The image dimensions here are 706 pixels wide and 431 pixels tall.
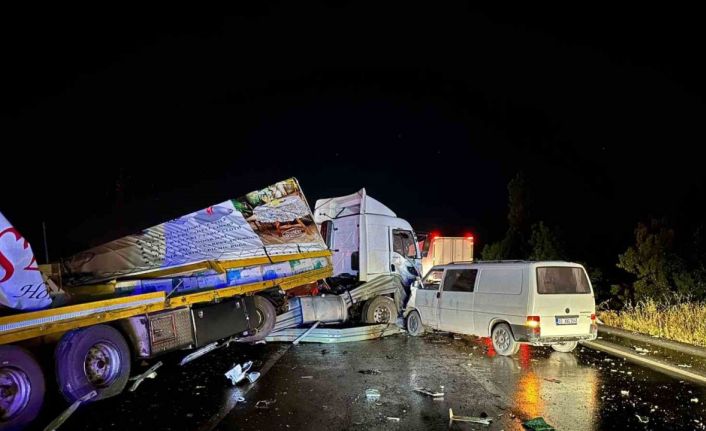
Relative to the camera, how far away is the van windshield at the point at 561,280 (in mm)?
8531

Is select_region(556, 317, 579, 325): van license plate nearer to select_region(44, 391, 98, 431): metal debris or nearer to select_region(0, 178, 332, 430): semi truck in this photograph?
select_region(0, 178, 332, 430): semi truck

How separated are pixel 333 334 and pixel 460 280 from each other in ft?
9.61

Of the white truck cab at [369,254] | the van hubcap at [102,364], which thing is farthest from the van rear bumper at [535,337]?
the van hubcap at [102,364]

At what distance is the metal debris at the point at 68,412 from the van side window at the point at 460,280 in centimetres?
665

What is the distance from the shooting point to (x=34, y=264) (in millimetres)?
5664

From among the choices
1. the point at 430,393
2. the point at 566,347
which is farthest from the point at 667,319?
the point at 430,393

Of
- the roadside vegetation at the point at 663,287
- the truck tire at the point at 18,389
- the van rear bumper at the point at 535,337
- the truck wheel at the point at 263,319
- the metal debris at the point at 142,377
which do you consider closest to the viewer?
the truck tire at the point at 18,389

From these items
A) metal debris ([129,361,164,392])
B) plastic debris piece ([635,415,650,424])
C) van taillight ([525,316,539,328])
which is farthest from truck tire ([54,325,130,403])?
plastic debris piece ([635,415,650,424])

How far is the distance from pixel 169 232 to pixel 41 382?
374cm

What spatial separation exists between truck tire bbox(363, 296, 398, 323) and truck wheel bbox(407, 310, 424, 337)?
34.7 inches

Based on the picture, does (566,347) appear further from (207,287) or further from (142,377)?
(142,377)

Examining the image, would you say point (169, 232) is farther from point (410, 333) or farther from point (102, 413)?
point (410, 333)

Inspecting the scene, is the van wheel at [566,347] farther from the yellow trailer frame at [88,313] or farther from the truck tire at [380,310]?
the yellow trailer frame at [88,313]

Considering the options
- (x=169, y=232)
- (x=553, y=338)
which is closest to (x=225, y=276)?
(x=169, y=232)
